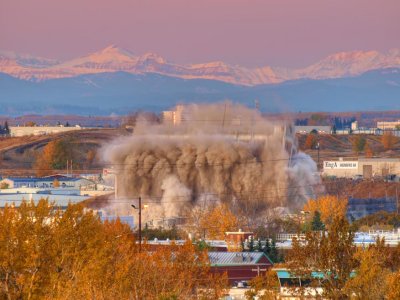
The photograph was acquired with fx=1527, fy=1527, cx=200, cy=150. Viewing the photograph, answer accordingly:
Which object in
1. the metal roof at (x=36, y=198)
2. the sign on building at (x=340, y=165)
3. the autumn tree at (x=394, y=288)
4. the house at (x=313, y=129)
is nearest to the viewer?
the autumn tree at (x=394, y=288)

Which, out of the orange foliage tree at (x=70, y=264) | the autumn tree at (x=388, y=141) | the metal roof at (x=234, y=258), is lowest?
the autumn tree at (x=388, y=141)

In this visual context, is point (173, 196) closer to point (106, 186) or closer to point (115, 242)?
point (106, 186)

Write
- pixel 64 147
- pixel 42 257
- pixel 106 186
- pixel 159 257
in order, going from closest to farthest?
pixel 42 257, pixel 159 257, pixel 106 186, pixel 64 147

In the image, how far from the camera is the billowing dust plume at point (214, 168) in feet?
266

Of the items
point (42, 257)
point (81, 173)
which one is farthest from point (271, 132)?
point (42, 257)

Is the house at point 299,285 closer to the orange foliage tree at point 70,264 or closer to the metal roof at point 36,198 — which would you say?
the orange foliage tree at point 70,264

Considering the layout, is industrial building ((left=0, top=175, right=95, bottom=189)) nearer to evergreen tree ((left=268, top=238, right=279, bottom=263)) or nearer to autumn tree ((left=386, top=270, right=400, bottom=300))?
evergreen tree ((left=268, top=238, right=279, bottom=263))

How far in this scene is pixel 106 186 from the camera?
315ft

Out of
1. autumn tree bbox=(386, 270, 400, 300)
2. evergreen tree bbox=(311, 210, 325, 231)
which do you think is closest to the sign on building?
evergreen tree bbox=(311, 210, 325, 231)

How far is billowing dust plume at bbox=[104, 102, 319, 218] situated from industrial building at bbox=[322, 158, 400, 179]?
23.8m

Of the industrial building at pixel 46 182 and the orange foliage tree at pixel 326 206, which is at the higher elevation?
the orange foliage tree at pixel 326 206

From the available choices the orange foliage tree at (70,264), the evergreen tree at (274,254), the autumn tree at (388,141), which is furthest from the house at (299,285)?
the autumn tree at (388,141)

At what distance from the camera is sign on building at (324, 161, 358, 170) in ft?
377

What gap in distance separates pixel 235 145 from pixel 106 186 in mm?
14103
